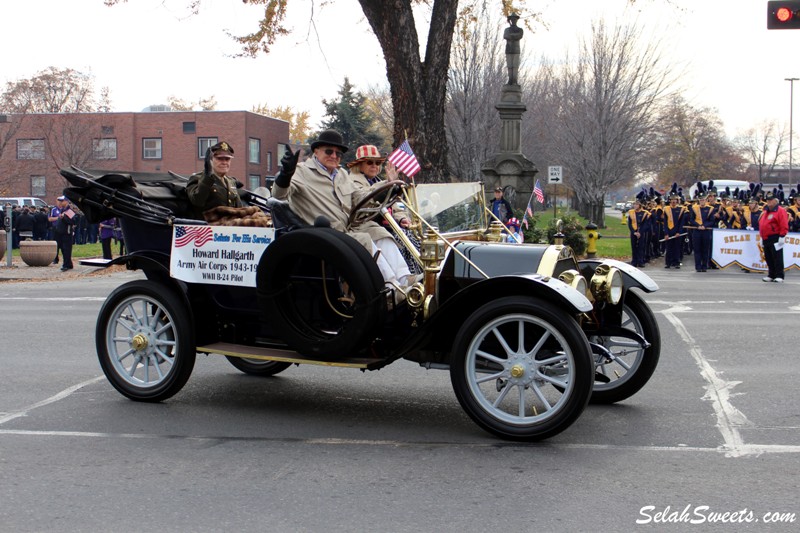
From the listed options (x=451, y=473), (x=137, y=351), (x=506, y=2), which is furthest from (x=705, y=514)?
(x=506, y=2)

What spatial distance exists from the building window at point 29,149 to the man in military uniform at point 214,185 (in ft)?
193

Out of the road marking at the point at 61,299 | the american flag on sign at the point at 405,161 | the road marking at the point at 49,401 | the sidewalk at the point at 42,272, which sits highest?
the american flag on sign at the point at 405,161

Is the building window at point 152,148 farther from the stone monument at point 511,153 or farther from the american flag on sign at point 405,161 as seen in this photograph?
the american flag on sign at point 405,161

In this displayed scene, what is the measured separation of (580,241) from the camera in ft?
70.4

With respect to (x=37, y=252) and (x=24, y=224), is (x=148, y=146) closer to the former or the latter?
(x=24, y=224)

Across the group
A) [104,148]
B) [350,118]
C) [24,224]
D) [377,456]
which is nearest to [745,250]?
[377,456]

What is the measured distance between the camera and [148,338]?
675cm

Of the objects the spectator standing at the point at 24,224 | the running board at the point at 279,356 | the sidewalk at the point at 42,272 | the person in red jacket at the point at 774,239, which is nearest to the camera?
the running board at the point at 279,356

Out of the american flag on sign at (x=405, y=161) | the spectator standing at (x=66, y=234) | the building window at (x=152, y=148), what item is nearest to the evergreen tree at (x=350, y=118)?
the building window at (x=152, y=148)

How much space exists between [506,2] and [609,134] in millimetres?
23407

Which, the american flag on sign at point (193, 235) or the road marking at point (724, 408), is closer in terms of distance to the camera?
the road marking at point (724, 408)

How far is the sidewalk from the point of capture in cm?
2136

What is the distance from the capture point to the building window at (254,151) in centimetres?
6438

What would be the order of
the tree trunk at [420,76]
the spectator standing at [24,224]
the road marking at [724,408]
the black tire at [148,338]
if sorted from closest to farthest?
the road marking at [724,408] → the black tire at [148,338] → the tree trunk at [420,76] → the spectator standing at [24,224]
